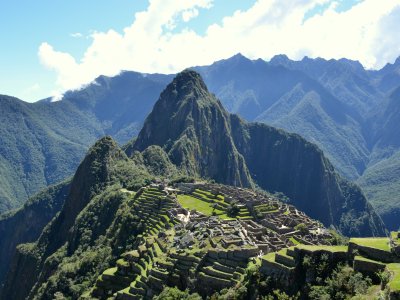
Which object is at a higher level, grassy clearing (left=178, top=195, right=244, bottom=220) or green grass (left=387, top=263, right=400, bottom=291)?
grassy clearing (left=178, top=195, right=244, bottom=220)

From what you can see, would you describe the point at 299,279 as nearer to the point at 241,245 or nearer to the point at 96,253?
the point at 241,245

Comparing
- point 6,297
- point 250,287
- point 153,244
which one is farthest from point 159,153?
point 250,287

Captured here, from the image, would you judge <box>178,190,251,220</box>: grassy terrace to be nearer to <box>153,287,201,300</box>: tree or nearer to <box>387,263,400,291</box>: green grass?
<box>153,287,201,300</box>: tree

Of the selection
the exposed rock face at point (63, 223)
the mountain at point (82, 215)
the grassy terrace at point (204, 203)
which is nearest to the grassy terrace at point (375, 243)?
the grassy terrace at point (204, 203)

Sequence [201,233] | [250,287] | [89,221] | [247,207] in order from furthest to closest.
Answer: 1. [89,221]
2. [247,207]
3. [201,233]
4. [250,287]

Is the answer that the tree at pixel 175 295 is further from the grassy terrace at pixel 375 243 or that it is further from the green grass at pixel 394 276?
the green grass at pixel 394 276

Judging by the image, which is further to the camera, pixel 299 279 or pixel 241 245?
pixel 241 245

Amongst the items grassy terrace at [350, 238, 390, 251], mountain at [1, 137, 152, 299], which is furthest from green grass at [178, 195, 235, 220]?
grassy terrace at [350, 238, 390, 251]

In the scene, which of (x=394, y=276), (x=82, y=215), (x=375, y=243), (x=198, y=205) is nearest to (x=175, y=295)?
(x=375, y=243)

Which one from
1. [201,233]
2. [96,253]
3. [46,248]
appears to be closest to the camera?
[201,233]
